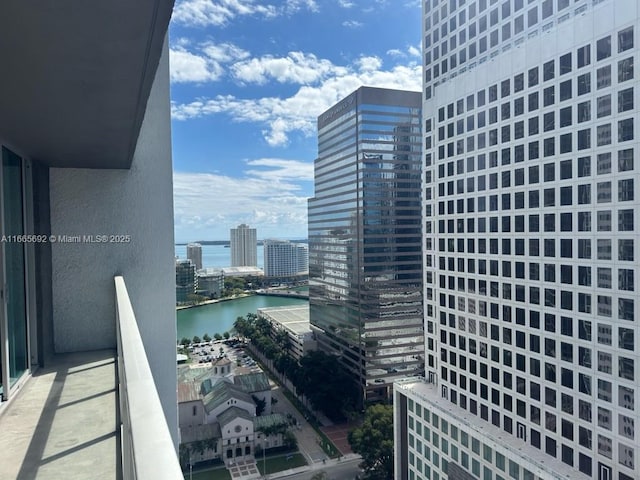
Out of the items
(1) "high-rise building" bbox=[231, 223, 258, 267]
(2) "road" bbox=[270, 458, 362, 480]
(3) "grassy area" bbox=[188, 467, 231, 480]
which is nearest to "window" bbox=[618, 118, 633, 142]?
(2) "road" bbox=[270, 458, 362, 480]

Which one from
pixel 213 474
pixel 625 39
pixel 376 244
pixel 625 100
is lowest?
pixel 213 474

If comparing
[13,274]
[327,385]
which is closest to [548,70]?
[13,274]

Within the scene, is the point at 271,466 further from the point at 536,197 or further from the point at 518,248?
the point at 536,197

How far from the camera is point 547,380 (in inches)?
354

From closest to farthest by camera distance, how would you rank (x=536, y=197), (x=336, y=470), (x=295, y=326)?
(x=536, y=197)
(x=336, y=470)
(x=295, y=326)

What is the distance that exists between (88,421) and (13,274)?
109cm

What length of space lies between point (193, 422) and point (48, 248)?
62.2 feet

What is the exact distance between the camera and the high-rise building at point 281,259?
221 feet

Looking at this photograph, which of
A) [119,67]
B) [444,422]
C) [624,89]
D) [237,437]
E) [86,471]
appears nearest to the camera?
[119,67]

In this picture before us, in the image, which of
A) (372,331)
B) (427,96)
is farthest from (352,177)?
(427,96)

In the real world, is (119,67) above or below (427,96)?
below

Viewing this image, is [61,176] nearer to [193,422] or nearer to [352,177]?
[193,422]

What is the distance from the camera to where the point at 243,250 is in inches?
3174

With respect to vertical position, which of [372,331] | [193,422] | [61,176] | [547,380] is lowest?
[193,422]
